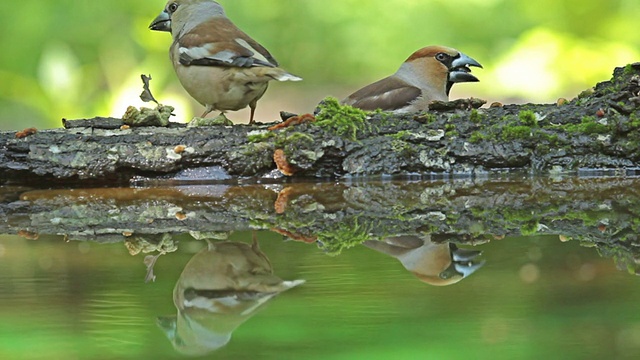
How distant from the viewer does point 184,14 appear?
5.43 meters

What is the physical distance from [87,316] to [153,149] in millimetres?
2475

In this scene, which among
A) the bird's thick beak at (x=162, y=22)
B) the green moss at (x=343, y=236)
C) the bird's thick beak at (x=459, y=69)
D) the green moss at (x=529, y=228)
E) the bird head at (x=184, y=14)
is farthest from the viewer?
the bird's thick beak at (x=459, y=69)

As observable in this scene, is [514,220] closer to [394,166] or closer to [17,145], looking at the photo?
[394,166]

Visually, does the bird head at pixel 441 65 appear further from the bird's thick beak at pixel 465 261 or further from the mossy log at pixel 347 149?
the bird's thick beak at pixel 465 261

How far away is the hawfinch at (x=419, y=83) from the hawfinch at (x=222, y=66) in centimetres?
79

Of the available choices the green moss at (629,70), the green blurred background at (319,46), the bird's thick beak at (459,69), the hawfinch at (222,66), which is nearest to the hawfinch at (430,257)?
the green moss at (629,70)

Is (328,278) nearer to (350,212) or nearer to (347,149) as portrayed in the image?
(350,212)

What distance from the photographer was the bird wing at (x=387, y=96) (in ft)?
17.9

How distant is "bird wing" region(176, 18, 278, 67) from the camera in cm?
477

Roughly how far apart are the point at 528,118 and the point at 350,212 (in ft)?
4.56

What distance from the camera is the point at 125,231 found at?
281 centimetres

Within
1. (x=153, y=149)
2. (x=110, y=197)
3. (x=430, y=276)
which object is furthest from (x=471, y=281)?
(x=153, y=149)

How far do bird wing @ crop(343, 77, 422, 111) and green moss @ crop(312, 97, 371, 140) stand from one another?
47.6 inches

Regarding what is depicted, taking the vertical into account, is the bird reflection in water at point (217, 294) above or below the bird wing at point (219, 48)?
below
